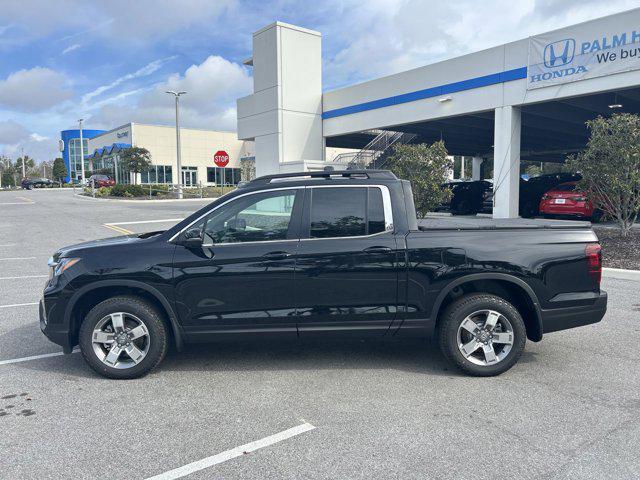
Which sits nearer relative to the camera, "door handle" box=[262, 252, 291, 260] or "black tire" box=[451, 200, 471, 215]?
"door handle" box=[262, 252, 291, 260]

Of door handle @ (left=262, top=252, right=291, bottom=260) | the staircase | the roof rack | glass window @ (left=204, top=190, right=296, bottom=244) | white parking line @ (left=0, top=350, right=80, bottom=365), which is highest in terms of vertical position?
the staircase

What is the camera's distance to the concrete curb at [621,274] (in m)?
8.95

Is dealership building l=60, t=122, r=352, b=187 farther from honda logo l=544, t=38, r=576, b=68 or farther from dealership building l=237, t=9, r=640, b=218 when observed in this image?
honda logo l=544, t=38, r=576, b=68

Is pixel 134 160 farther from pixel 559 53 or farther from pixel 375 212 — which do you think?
pixel 375 212

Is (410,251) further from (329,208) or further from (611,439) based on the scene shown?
(611,439)

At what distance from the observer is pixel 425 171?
548 inches

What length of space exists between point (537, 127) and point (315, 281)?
75.6 ft

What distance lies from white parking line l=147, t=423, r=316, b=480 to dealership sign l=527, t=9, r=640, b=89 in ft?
48.0

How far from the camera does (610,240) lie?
39.3 ft

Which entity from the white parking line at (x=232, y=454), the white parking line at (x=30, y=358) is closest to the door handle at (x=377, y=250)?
the white parking line at (x=232, y=454)

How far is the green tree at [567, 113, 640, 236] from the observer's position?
34.6ft

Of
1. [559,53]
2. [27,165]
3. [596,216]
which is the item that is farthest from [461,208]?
[27,165]

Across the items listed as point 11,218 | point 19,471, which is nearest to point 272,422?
point 19,471

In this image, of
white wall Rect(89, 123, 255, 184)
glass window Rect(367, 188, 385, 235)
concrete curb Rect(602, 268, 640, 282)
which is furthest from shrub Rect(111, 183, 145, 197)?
glass window Rect(367, 188, 385, 235)
